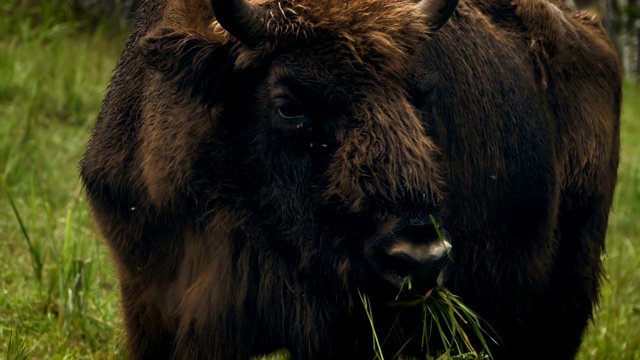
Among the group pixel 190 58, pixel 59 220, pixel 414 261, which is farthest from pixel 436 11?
pixel 59 220

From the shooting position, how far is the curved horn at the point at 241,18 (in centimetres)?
339

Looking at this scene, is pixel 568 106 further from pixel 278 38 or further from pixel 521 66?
pixel 278 38

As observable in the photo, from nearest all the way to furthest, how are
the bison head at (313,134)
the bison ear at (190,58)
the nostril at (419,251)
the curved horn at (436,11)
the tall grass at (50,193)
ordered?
the nostril at (419,251) < the bison head at (313,134) < the bison ear at (190,58) < the curved horn at (436,11) < the tall grass at (50,193)

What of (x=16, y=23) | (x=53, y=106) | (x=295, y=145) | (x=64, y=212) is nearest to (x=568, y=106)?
(x=295, y=145)

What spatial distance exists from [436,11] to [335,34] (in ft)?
1.53

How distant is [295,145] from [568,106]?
1700 mm

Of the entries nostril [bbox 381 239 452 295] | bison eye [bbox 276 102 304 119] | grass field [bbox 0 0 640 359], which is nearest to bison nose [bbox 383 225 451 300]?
nostril [bbox 381 239 452 295]

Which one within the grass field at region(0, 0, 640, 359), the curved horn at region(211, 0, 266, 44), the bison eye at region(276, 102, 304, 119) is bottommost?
the grass field at region(0, 0, 640, 359)

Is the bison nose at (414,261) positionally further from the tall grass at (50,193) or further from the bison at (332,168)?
the tall grass at (50,193)

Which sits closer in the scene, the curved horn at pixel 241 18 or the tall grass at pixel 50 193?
the curved horn at pixel 241 18

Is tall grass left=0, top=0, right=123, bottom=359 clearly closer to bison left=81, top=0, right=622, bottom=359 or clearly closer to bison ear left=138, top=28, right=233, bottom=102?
bison left=81, top=0, right=622, bottom=359

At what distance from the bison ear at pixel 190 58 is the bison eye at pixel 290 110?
10.5 inches

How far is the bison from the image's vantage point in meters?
3.46

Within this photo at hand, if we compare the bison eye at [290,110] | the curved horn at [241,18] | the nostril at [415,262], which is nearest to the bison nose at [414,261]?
the nostril at [415,262]
